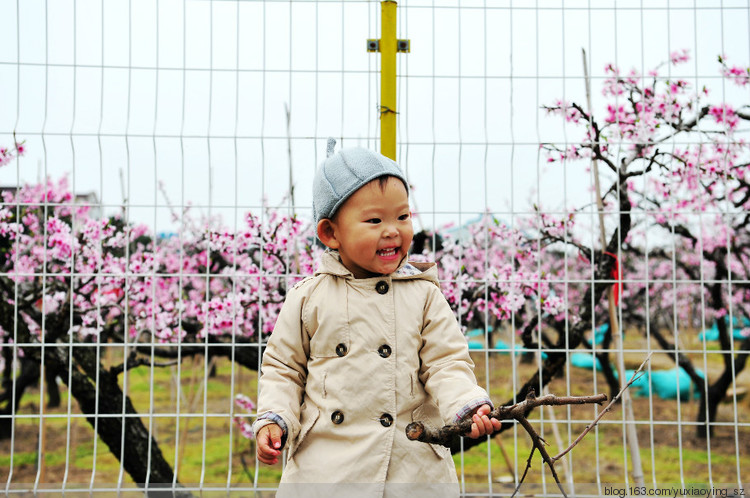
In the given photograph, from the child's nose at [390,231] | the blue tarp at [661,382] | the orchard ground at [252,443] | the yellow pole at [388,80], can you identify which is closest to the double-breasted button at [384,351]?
the child's nose at [390,231]

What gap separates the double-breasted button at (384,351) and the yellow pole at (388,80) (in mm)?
946

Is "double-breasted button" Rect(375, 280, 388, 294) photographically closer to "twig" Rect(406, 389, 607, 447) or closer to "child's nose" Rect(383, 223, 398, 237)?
"child's nose" Rect(383, 223, 398, 237)

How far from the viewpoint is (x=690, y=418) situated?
220 inches

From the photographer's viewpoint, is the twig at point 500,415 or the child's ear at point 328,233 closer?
the twig at point 500,415

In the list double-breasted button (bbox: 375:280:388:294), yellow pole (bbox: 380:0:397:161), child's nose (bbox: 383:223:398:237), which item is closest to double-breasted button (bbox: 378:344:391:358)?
double-breasted button (bbox: 375:280:388:294)

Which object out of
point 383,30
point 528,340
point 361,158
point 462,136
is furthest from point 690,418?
point 361,158

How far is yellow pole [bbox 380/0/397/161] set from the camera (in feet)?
7.41

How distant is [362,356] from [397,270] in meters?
0.24

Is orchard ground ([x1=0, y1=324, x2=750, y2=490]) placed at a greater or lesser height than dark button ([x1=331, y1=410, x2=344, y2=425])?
lesser

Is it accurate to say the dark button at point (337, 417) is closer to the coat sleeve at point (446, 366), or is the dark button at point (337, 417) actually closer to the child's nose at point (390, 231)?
the coat sleeve at point (446, 366)

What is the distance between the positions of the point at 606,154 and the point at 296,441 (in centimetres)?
224

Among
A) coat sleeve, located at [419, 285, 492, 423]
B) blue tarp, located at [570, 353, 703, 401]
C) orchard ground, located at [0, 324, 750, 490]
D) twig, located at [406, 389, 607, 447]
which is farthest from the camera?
blue tarp, located at [570, 353, 703, 401]

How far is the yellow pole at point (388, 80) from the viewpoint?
7.41ft

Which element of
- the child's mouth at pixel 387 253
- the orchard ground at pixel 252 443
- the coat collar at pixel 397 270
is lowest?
the orchard ground at pixel 252 443
